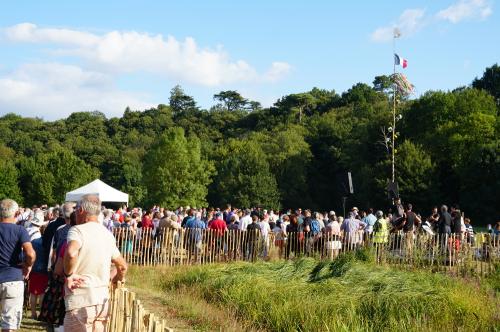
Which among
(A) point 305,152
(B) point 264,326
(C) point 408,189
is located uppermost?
(A) point 305,152

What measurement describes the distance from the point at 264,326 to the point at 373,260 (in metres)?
6.92

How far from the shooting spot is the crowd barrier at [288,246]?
1638 cm

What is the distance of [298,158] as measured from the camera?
67.2 m

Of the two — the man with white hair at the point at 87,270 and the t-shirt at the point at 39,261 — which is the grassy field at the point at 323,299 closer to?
the t-shirt at the point at 39,261

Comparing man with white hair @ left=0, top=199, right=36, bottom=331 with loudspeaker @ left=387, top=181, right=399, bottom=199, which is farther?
loudspeaker @ left=387, top=181, right=399, bottom=199

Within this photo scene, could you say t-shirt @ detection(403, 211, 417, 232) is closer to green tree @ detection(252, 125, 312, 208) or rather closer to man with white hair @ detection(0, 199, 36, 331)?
man with white hair @ detection(0, 199, 36, 331)

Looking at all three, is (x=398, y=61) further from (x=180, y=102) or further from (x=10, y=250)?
(x=180, y=102)

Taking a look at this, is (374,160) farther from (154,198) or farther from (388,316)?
(388,316)

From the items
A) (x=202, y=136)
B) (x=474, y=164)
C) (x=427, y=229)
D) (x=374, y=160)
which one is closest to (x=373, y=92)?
(x=202, y=136)

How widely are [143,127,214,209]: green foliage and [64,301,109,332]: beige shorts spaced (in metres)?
53.7

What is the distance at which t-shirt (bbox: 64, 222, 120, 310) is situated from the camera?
5457 millimetres

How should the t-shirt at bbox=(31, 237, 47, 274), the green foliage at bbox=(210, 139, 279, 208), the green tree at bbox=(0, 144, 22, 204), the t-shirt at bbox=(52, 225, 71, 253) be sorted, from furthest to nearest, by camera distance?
the green tree at bbox=(0, 144, 22, 204)
the green foliage at bbox=(210, 139, 279, 208)
the t-shirt at bbox=(31, 237, 47, 274)
the t-shirt at bbox=(52, 225, 71, 253)

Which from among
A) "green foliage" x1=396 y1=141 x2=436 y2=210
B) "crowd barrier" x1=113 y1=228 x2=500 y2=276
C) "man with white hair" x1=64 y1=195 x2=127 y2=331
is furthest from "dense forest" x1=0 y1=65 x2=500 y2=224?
"man with white hair" x1=64 y1=195 x2=127 y2=331

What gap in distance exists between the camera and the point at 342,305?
10.2 meters
